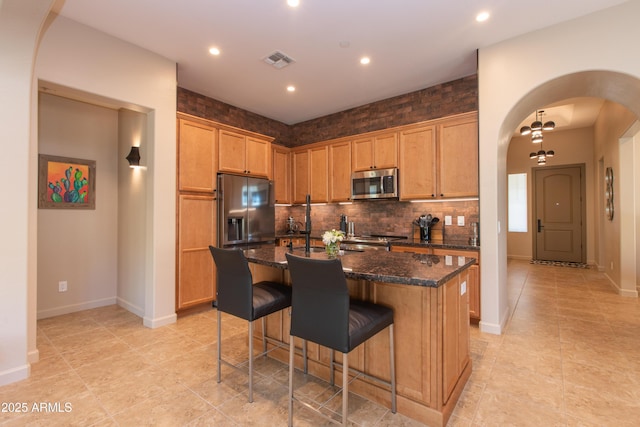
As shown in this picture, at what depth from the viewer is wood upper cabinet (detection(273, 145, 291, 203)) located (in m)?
5.44

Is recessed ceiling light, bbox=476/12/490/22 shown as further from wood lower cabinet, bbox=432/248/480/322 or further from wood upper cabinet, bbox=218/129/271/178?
wood upper cabinet, bbox=218/129/271/178

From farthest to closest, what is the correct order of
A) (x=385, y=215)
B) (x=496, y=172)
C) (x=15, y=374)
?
(x=385, y=215) → (x=496, y=172) → (x=15, y=374)

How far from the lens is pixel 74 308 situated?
3.96 m

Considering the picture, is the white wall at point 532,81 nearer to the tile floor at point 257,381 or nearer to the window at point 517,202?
the tile floor at point 257,381

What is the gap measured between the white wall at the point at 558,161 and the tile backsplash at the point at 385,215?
4.32 m

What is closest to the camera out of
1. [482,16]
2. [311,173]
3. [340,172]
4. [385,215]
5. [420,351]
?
[420,351]

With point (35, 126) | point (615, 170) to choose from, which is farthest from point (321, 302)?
point (615, 170)

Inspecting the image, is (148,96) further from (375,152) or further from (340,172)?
(375,152)

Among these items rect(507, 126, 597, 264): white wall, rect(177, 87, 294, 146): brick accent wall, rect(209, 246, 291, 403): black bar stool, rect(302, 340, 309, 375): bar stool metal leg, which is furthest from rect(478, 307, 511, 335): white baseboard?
rect(507, 126, 597, 264): white wall

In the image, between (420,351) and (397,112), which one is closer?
(420,351)

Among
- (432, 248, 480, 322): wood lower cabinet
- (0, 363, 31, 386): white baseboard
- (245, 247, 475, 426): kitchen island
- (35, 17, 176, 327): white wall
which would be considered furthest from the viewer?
(432, 248, 480, 322): wood lower cabinet

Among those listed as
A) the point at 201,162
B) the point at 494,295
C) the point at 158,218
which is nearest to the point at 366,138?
the point at 201,162

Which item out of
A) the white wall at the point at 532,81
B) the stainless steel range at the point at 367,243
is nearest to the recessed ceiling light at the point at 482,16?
the white wall at the point at 532,81

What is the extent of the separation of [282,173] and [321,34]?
2878 mm
